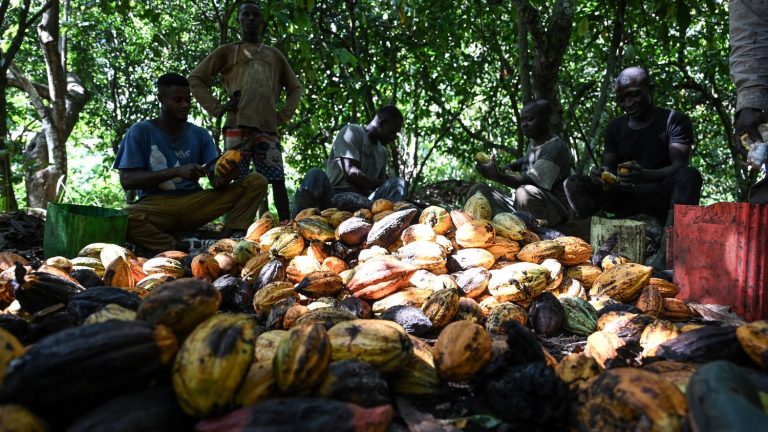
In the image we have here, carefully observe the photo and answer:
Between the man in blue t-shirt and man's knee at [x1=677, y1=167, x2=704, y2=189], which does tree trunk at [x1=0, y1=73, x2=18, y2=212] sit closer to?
the man in blue t-shirt

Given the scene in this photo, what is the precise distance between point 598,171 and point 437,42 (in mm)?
3454

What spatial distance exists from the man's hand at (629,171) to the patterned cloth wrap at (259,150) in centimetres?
280

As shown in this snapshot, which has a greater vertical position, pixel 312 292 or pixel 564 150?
pixel 564 150

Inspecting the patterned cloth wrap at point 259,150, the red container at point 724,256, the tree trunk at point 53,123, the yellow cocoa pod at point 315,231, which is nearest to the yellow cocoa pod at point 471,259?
the yellow cocoa pod at point 315,231

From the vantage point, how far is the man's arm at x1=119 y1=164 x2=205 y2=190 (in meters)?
3.79

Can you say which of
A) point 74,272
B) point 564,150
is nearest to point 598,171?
point 564,150

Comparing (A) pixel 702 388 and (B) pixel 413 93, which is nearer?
(A) pixel 702 388

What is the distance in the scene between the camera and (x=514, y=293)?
2.40m

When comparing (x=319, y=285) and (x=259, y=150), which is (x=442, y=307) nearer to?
(x=319, y=285)

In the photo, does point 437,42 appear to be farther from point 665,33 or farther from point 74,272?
point 74,272

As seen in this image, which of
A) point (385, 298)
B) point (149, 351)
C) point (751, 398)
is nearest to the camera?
point (751, 398)

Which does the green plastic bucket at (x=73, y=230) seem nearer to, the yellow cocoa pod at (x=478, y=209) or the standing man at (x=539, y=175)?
the yellow cocoa pod at (x=478, y=209)

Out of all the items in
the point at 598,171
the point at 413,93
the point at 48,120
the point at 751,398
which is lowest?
the point at 751,398

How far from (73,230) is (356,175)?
229 cm
